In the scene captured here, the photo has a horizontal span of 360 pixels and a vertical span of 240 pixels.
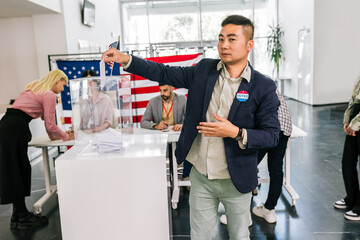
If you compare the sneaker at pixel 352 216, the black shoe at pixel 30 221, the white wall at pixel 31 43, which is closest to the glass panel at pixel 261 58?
the white wall at pixel 31 43

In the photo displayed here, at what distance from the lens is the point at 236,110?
1.54 meters

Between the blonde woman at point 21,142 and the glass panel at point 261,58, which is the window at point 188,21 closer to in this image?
the glass panel at point 261,58

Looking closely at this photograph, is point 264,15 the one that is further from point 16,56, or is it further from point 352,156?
point 352,156

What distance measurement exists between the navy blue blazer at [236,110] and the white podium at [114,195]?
20 cm

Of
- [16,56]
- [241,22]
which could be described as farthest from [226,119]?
[16,56]

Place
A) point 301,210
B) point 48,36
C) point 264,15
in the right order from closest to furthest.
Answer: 1. point 301,210
2. point 48,36
3. point 264,15

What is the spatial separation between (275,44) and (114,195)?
1035cm

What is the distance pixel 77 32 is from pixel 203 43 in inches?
250

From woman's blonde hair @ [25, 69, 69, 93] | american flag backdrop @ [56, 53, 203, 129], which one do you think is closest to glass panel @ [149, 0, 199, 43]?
american flag backdrop @ [56, 53, 203, 129]

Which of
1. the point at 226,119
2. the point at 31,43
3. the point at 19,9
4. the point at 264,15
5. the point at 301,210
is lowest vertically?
the point at 301,210

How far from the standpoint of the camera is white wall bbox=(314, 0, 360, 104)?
8547 mm

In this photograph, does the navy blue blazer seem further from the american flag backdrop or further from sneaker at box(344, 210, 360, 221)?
the american flag backdrop

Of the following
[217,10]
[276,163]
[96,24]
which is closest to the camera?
[276,163]

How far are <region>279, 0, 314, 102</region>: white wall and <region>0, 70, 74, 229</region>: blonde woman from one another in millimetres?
7862
